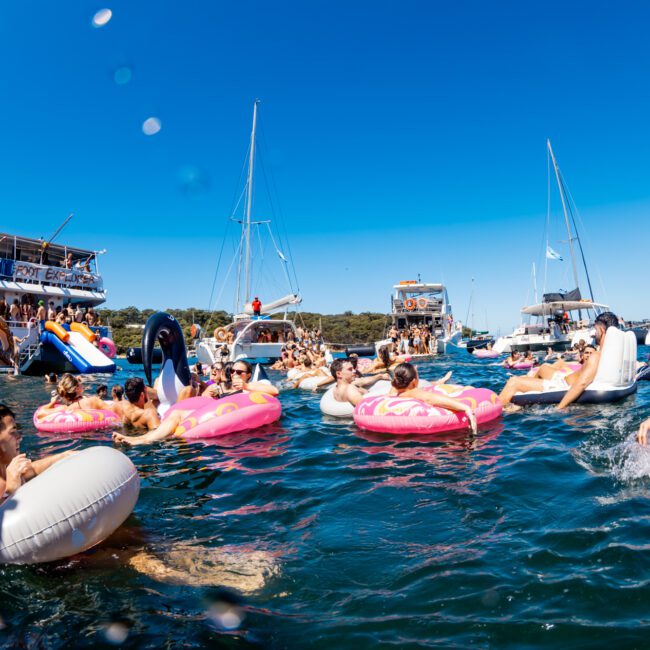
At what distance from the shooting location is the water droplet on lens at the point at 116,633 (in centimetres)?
285

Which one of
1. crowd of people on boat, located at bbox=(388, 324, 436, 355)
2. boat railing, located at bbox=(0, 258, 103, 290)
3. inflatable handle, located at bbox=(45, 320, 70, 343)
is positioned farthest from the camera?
crowd of people on boat, located at bbox=(388, 324, 436, 355)

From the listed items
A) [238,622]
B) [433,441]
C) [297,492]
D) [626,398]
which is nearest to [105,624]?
[238,622]

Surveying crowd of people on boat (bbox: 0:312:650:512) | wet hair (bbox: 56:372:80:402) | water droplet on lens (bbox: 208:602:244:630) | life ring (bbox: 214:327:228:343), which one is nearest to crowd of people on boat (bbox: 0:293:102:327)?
life ring (bbox: 214:327:228:343)

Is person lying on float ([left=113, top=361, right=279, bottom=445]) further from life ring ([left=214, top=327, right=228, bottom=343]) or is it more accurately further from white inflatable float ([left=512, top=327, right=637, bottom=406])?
life ring ([left=214, top=327, right=228, bottom=343])

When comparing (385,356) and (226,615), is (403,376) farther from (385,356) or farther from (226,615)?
(385,356)

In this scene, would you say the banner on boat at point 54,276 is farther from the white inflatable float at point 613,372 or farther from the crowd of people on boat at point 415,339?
the white inflatable float at point 613,372

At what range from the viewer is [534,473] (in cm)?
537

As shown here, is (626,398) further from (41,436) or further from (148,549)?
(41,436)

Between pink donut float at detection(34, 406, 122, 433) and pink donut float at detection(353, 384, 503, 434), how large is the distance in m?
4.48

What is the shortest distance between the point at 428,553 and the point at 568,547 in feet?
3.07

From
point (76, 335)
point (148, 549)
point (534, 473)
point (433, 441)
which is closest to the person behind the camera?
point (148, 549)

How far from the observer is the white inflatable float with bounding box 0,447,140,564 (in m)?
3.71

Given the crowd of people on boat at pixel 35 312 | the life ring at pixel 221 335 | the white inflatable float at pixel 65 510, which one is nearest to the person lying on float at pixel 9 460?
the white inflatable float at pixel 65 510

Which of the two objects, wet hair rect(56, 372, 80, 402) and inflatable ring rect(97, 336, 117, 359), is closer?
wet hair rect(56, 372, 80, 402)
